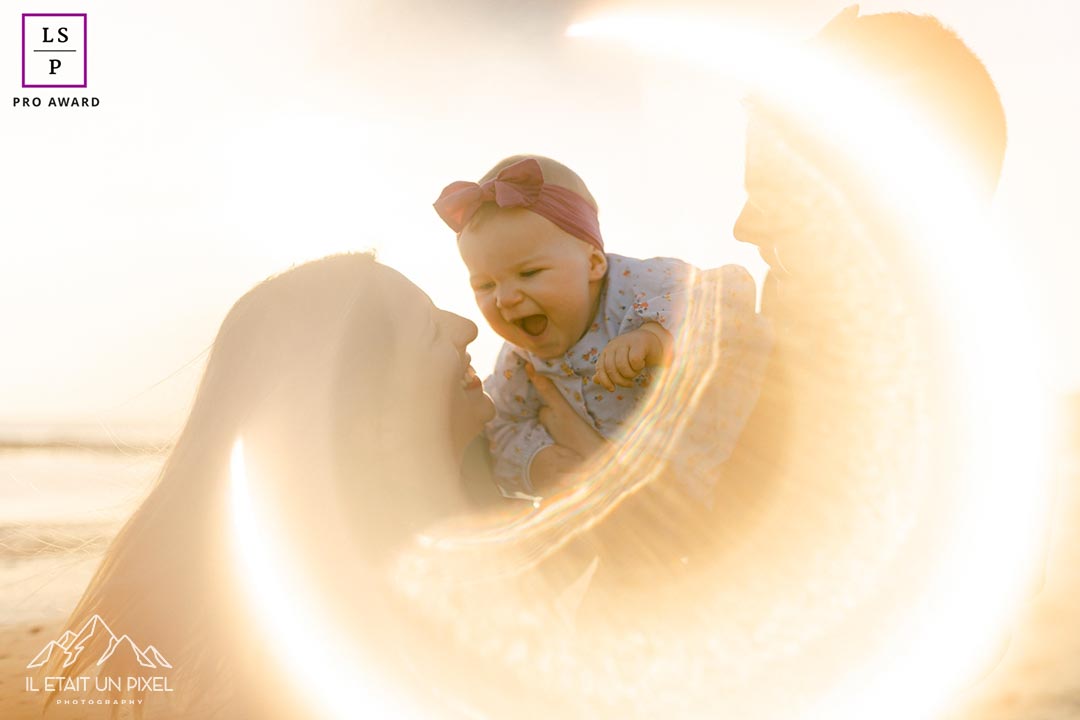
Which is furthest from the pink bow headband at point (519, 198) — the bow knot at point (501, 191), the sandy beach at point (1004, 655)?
the sandy beach at point (1004, 655)

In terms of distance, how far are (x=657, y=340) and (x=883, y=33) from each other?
76 centimetres

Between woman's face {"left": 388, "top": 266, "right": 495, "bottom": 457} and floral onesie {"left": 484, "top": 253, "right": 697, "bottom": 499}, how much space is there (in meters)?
0.20

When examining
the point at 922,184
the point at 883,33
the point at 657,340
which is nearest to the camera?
the point at 922,184

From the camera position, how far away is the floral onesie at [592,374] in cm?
168

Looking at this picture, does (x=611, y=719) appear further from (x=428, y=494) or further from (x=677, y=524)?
(x=428, y=494)

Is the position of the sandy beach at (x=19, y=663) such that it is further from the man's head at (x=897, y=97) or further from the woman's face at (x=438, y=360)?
the man's head at (x=897, y=97)

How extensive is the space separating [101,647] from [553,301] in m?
1.11

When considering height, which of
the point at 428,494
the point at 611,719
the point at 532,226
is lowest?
the point at 611,719

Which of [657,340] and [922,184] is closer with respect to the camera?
[922,184]

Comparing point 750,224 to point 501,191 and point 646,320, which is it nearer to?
point 646,320

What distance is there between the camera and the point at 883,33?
4.72 ft

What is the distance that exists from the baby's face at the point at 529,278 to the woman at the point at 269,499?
536 mm

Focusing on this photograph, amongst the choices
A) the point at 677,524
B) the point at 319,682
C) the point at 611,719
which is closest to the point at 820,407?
the point at 677,524

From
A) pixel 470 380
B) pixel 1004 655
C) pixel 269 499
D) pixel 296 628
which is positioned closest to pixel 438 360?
pixel 470 380
